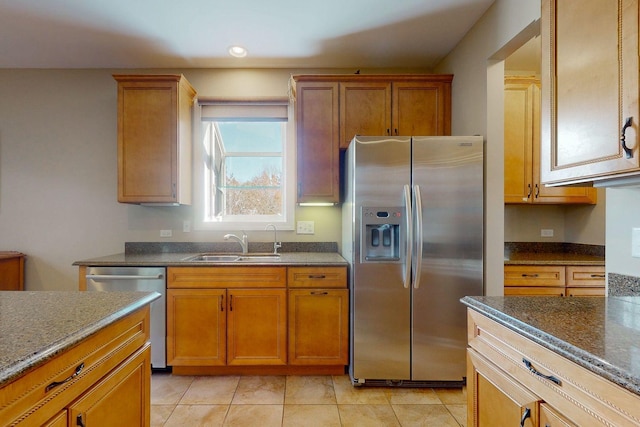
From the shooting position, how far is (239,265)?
242cm

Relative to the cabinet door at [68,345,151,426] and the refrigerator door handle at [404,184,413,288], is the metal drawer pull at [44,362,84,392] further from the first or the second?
the refrigerator door handle at [404,184,413,288]

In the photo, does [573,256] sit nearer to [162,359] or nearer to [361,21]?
[361,21]

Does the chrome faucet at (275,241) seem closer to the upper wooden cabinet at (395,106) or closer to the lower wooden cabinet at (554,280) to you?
the upper wooden cabinet at (395,106)

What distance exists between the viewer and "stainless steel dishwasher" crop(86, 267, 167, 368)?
94.7 inches

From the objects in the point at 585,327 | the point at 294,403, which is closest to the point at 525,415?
the point at 585,327

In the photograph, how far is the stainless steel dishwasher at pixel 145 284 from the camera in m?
2.41

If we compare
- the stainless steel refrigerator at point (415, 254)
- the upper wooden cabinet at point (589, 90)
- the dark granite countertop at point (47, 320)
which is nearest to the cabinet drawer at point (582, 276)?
the stainless steel refrigerator at point (415, 254)

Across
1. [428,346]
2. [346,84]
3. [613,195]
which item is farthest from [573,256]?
[346,84]

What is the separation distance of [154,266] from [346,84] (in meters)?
2.11

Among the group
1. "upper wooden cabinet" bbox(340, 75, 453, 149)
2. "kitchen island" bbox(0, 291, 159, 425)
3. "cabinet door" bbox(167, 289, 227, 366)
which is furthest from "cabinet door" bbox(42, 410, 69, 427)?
"upper wooden cabinet" bbox(340, 75, 453, 149)

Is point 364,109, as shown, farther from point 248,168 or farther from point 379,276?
point 379,276

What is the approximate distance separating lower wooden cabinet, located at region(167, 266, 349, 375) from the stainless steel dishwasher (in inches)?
2.1

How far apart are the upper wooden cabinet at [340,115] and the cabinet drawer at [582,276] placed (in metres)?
1.45

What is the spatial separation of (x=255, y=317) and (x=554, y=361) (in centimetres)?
195
